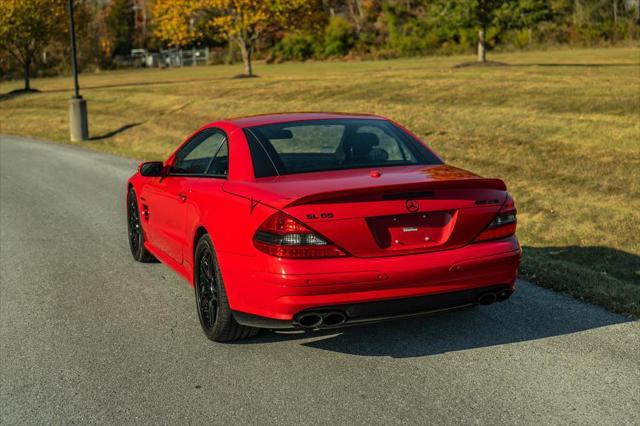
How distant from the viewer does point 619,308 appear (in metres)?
→ 6.45

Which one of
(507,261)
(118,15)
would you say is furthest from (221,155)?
(118,15)

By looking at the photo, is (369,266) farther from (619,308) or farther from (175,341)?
(619,308)

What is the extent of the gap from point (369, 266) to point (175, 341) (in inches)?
67.7

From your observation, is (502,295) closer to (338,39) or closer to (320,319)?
Answer: (320,319)

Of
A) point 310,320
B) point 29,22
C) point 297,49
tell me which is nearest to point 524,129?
point 310,320

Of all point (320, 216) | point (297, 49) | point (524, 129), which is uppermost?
point (297, 49)

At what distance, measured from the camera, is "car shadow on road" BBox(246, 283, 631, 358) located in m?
5.61

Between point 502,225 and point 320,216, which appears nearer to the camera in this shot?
point 320,216

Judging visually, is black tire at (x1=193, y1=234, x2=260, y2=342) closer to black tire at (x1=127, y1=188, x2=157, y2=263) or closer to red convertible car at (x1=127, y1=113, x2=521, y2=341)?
red convertible car at (x1=127, y1=113, x2=521, y2=341)

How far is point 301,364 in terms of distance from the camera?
5355 millimetres

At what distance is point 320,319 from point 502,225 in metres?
1.32

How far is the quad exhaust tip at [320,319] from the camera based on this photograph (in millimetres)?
4941

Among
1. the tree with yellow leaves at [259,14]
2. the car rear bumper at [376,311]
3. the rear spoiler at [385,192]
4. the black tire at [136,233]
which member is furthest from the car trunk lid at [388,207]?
the tree with yellow leaves at [259,14]

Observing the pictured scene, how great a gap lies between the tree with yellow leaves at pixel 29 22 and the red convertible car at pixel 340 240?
1811 inches
